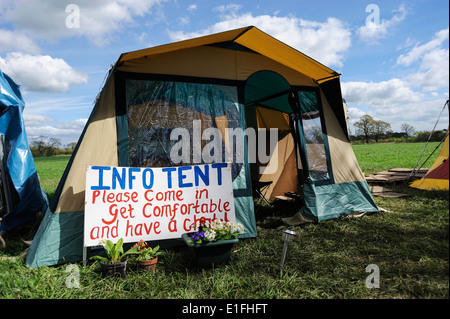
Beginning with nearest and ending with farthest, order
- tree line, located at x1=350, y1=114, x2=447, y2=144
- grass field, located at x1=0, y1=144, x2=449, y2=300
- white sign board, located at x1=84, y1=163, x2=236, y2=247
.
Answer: grass field, located at x1=0, y1=144, x2=449, y2=300, white sign board, located at x1=84, y1=163, x2=236, y2=247, tree line, located at x1=350, y1=114, x2=447, y2=144

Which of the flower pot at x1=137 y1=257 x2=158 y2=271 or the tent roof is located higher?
the tent roof

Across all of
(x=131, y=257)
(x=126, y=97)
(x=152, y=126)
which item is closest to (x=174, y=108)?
(x=152, y=126)

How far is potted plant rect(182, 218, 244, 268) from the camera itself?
271 cm

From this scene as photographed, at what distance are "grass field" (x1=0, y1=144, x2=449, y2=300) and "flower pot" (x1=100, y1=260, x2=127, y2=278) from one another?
6 centimetres

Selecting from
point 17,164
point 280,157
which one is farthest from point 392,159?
point 17,164

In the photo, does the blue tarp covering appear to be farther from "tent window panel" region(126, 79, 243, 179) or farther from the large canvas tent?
"tent window panel" region(126, 79, 243, 179)

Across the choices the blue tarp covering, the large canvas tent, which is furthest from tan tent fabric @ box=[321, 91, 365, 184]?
the blue tarp covering

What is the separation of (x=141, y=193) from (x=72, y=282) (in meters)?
1.04

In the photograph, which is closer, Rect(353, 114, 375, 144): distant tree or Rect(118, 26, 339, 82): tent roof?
Rect(118, 26, 339, 82): tent roof

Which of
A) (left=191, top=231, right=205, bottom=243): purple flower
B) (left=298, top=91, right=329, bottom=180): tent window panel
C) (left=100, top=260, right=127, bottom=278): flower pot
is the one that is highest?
(left=298, top=91, right=329, bottom=180): tent window panel

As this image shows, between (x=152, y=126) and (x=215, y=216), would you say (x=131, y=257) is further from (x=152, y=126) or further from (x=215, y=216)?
(x=152, y=126)

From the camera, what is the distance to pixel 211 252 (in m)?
2.74

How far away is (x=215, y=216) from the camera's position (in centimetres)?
334

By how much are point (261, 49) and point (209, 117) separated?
114 cm
